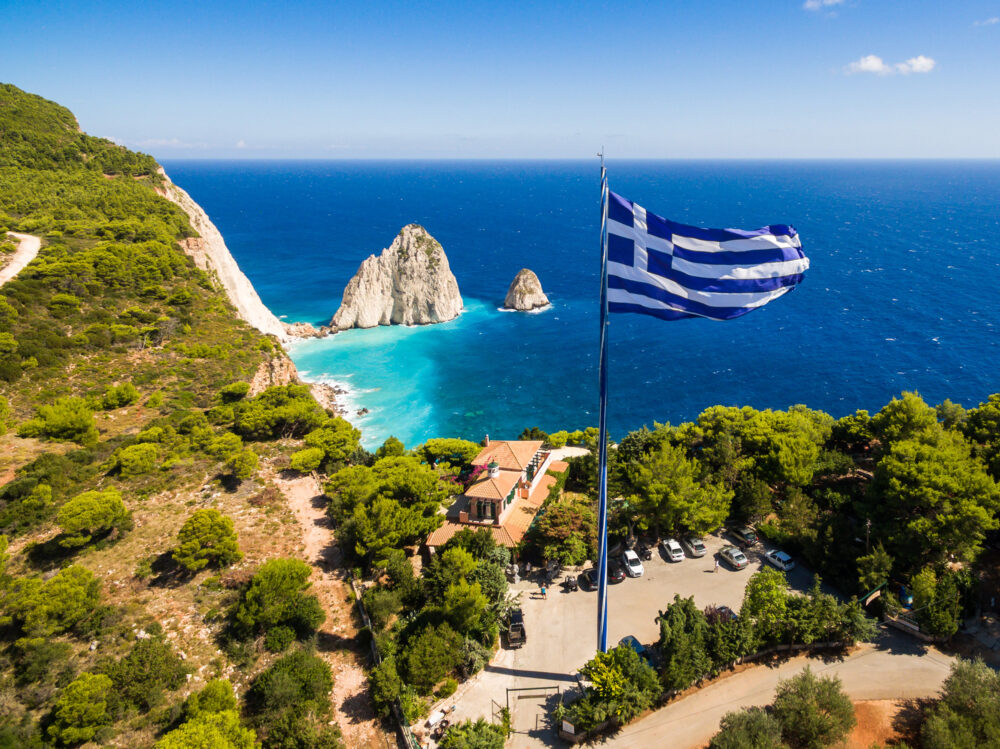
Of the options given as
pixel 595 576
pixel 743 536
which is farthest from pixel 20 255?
pixel 743 536

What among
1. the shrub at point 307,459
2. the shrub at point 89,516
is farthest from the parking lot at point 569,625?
the shrub at point 89,516

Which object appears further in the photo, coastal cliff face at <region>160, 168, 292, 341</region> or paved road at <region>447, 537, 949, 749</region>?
coastal cliff face at <region>160, 168, 292, 341</region>

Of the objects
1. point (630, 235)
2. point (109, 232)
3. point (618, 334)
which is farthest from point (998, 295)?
point (109, 232)

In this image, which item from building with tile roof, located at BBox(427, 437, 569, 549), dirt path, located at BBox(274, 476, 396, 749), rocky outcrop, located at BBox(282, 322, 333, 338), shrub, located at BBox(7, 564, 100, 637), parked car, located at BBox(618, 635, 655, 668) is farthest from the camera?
rocky outcrop, located at BBox(282, 322, 333, 338)

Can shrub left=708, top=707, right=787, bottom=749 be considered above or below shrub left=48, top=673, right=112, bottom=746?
above

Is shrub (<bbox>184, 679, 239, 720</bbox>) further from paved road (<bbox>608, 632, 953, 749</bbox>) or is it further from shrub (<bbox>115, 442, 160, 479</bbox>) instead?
shrub (<bbox>115, 442, 160, 479</bbox>)

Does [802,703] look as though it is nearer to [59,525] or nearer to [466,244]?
[59,525]

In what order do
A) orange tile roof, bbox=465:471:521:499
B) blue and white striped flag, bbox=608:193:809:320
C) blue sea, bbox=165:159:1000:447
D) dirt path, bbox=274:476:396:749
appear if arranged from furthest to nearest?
blue sea, bbox=165:159:1000:447, orange tile roof, bbox=465:471:521:499, dirt path, bbox=274:476:396:749, blue and white striped flag, bbox=608:193:809:320

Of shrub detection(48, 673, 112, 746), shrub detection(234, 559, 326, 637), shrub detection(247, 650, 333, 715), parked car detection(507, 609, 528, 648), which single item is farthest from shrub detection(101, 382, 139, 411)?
parked car detection(507, 609, 528, 648)
